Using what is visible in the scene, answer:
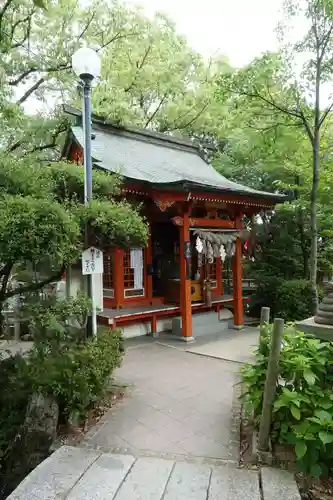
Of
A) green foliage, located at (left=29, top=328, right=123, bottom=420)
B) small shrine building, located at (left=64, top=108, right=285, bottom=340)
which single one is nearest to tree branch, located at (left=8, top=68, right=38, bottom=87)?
small shrine building, located at (left=64, top=108, right=285, bottom=340)

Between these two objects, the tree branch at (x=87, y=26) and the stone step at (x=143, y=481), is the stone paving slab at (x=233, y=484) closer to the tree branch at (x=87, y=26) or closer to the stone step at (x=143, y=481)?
the stone step at (x=143, y=481)

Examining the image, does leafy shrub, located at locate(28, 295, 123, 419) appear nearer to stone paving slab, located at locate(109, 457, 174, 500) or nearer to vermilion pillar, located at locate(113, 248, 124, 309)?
stone paving slab, located at locate(109, 457, 174, 500)

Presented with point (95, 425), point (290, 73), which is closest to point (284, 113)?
point (290, 73)

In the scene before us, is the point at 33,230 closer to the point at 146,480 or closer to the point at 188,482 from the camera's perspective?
the point at 146,480

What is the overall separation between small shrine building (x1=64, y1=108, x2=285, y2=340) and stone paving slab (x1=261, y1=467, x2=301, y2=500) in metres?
4.55

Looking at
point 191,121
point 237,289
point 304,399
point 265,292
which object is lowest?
point 304,399

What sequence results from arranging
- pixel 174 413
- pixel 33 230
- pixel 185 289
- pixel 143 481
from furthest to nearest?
pixel 185 289 → pixel 174 413 → pixel 33 230 → pixel 143 481

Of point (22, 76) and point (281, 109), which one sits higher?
point (22, 76)

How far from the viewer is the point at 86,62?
448 centimetres

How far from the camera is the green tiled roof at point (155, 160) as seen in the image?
6.94 meters

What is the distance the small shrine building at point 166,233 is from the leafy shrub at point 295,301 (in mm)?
1246

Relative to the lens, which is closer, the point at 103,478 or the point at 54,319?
the point at 103,478

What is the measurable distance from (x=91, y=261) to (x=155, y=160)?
5319 mm

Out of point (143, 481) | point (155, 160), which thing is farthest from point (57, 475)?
point (155, 160)
